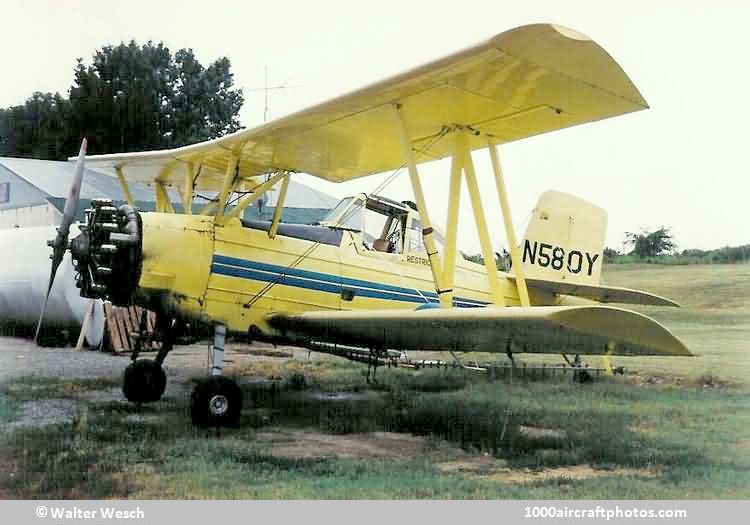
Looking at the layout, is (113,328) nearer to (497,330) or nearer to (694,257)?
(497,330)

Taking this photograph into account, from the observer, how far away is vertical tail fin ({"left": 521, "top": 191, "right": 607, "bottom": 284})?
698cm

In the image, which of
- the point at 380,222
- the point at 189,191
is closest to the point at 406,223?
the point at 380,222

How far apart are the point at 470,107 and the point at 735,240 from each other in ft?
7.22

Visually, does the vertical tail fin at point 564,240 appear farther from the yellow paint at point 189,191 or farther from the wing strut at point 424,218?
Answer: the yellow paint at point 189,191

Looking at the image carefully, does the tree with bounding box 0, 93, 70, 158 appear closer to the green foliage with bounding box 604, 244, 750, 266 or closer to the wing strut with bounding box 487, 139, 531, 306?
the wing strut with bounding box 487, 139, 531, 306

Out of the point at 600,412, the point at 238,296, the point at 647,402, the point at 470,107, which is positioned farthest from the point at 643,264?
the point at 238,296

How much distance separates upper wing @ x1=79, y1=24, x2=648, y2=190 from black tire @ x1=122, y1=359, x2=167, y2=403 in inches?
75.3

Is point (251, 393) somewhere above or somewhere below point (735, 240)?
below

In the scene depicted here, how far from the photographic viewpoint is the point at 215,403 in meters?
4.54

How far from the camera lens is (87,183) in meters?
8.23

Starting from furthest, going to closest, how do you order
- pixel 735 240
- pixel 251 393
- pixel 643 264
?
pixel 643 264 → pixel 251 393 → pixel 735 240

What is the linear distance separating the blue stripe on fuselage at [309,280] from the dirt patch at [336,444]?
1.22 m

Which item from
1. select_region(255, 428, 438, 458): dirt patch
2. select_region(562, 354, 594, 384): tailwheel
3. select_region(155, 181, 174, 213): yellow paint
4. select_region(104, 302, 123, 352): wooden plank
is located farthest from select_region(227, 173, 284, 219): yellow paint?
select_region(104, 302, 123, 352): wooden plank
